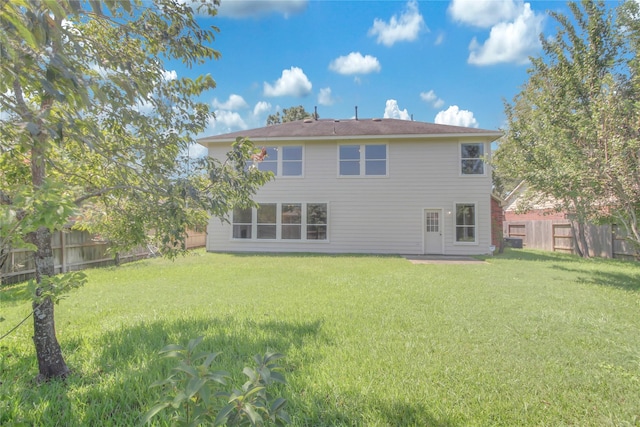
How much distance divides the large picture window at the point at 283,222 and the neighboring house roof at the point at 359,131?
3248 mm

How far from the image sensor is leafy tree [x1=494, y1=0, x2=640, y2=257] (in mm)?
6762

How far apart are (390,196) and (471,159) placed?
3873 millimetres

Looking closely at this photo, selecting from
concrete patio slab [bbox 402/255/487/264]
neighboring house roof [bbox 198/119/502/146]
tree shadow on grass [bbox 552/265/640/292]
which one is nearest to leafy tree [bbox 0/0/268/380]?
tree shadow on grass [bbox 552/265/640/292]

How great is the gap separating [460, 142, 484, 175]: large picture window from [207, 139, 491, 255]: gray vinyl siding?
0.22 metres

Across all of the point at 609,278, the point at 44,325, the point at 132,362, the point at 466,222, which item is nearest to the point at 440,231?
the point at 466,222

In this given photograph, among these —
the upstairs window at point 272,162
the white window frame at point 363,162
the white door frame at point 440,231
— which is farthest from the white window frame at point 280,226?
the white door frame at point 440,231

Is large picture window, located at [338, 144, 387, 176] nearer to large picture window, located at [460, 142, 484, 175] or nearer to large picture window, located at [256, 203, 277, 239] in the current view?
large picture window, located at [460, 142, 484, 175]

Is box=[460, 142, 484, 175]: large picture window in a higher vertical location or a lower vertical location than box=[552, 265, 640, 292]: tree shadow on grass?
higher

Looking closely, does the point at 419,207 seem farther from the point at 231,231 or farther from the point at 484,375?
the point at 484,375

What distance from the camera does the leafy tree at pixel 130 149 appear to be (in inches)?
92.1

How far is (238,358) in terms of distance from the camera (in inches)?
127

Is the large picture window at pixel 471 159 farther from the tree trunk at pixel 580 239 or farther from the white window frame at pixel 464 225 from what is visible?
the tree trunk at pixel 580 239

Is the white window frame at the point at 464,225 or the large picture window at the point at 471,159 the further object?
the large picture window at the point at 471,159

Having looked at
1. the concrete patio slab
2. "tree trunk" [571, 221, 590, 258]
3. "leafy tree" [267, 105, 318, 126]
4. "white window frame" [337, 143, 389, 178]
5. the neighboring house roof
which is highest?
"leafy tree" [267, 105, 318, 126]
